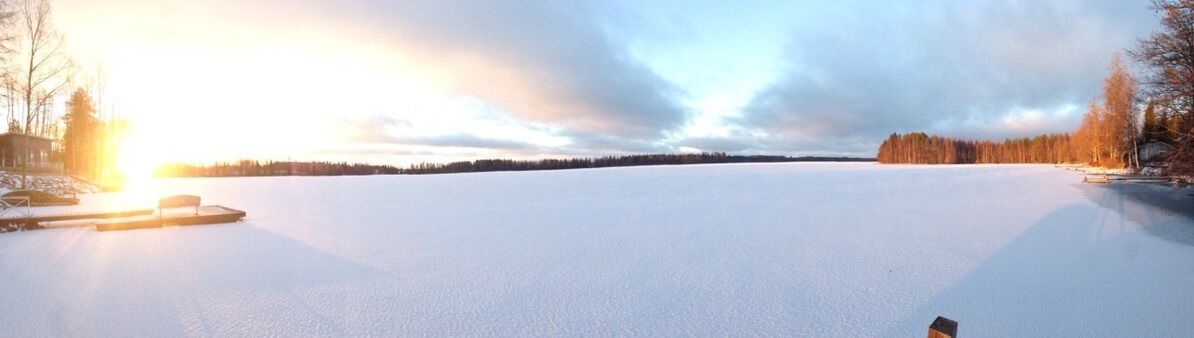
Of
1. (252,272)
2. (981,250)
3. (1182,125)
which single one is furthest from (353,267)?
(1182,125)

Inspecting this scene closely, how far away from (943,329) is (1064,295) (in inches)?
178

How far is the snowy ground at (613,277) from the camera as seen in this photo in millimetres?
4691

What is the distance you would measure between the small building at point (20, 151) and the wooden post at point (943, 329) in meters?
45.8

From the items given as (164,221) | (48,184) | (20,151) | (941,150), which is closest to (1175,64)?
(164,221)

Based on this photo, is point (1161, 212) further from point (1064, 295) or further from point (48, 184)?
point (48, 184)

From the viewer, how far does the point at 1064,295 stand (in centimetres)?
565

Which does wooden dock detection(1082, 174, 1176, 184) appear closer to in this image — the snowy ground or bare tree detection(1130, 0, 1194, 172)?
bare tree detection(1130, 0, 1194, 172)

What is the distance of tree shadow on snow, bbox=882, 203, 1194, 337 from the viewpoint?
15.3 ft

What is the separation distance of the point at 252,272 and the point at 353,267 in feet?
4.40

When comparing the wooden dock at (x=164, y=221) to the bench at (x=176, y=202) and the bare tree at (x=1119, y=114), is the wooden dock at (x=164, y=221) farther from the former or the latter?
the bare tree at (x=1119, y=114)

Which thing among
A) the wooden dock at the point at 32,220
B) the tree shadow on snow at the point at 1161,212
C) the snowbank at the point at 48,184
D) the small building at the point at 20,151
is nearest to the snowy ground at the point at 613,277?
the tree shadow on snow at the point at 1161,212

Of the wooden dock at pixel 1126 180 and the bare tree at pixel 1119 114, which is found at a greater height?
the bare tree at pixel 1119 114

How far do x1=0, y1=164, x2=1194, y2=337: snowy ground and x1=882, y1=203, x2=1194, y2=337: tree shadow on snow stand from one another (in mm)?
34

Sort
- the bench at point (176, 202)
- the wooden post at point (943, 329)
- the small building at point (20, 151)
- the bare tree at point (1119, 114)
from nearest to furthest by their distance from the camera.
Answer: the wooden post at point (943, 329) → the bench at point (176, 202) → the small building at point (20, 151) → the bare tree at point (1119, 114)
